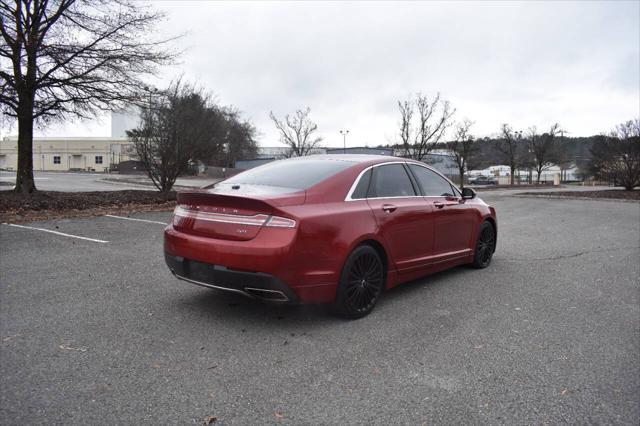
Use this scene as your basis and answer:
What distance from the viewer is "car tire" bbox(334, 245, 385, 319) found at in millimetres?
4035

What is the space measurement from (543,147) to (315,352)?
5587 cm

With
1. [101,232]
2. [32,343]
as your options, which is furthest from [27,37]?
[32,343]

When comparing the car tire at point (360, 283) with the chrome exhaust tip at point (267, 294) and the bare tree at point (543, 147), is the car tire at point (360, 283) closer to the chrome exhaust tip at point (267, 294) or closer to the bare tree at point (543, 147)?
the chrome exhaust tip at point (267, 294)

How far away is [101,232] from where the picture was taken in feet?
29.9

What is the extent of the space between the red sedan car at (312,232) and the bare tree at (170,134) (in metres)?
10.8

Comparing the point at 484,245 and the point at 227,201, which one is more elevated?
the point at 227,201

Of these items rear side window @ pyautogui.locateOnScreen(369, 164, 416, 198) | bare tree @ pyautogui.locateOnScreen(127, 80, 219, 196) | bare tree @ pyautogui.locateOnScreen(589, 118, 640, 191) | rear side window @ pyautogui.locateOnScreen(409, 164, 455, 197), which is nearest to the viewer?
rear side window @ pyautogui.locateOnScreen(369, 164, 416, 198)

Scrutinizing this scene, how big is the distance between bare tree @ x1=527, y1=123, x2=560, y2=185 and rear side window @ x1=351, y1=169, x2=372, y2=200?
177ft

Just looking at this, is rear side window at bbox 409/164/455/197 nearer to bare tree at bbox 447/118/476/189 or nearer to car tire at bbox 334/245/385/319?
car tire at bbox 334/245/385/319

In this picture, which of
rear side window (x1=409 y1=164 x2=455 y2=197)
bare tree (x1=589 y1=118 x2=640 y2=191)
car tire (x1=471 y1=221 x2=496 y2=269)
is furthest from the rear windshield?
bare tree (x1=589 y1=118 x2=640 y2=191)

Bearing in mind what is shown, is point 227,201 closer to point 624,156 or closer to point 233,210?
point 233,210

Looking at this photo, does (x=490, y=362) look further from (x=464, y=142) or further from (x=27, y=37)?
(x=464, y=142)

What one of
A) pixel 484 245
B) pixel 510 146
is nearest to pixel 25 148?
pixel 484 245

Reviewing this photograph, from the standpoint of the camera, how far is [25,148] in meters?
14.2
